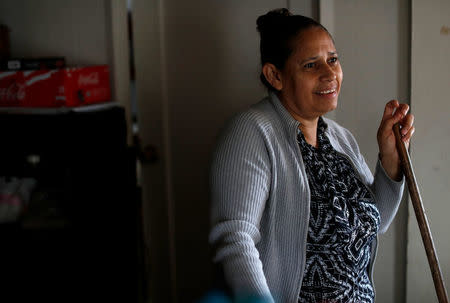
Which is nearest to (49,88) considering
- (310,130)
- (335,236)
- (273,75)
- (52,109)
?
(52,109)

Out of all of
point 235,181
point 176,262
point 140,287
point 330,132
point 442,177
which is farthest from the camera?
point 176,262

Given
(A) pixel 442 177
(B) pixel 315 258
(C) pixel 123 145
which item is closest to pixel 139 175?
(C) pixel 123 145

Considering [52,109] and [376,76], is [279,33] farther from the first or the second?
[52,109]

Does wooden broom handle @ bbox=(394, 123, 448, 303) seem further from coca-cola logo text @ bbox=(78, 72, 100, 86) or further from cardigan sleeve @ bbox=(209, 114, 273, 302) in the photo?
coca-cola logo text @ bbox=(78, 72, 100, 86)

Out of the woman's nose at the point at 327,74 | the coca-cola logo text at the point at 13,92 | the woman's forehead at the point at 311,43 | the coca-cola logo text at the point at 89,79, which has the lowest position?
the coca-cola logo text at the point at 13,92

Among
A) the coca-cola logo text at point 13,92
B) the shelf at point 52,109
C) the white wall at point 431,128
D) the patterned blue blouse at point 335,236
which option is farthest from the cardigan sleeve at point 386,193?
the coca-cola logo text at point 13,92

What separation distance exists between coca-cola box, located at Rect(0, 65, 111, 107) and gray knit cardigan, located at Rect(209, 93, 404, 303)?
779mm

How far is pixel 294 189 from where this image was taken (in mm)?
1509

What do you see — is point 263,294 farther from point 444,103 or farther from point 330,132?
point 444,103

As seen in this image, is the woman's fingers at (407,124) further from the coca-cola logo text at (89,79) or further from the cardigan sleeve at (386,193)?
the coca-cola logo text at (89,79)

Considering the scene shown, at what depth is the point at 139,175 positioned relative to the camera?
7.77 feet

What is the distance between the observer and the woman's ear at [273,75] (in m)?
1.64

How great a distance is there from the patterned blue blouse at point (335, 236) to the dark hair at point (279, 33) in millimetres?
247

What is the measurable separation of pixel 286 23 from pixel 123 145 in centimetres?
76
